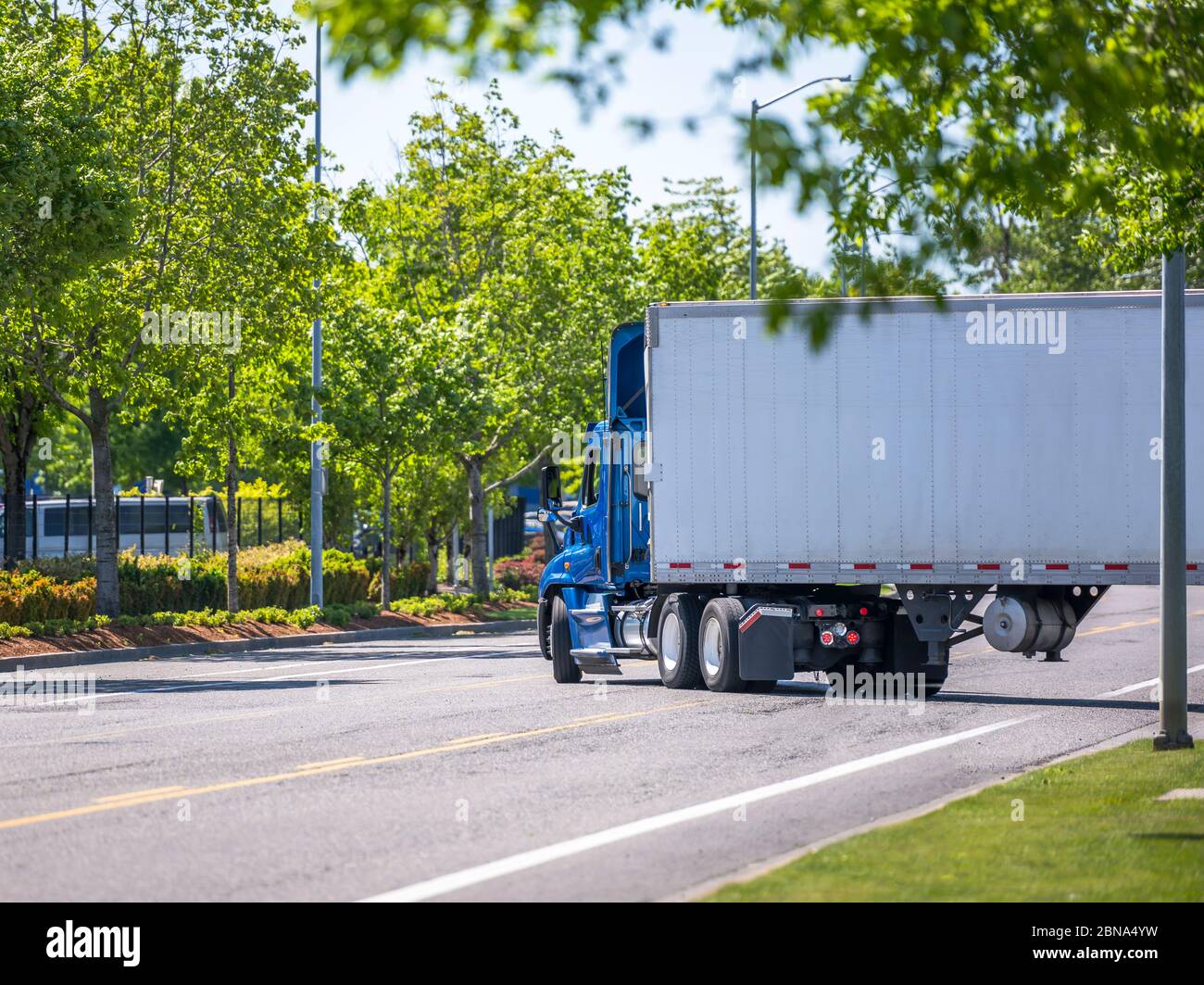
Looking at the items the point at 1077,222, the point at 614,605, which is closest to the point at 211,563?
the point at 614,605

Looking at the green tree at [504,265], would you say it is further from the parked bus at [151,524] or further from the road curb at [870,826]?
the road curb at [870,826]

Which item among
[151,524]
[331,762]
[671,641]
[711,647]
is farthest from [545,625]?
[151,524]

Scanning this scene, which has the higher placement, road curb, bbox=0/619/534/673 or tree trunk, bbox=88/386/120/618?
tree trunk, bbox=88/386/120/618

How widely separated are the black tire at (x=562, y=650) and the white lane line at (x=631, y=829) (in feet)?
23.2

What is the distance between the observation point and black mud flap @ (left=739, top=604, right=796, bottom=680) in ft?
58.7

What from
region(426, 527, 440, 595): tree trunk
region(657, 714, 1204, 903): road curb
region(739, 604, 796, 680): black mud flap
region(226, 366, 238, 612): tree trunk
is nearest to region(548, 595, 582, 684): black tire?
region(739, 604, 796, 680): black mud flap

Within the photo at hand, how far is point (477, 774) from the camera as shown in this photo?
1241 centimetres

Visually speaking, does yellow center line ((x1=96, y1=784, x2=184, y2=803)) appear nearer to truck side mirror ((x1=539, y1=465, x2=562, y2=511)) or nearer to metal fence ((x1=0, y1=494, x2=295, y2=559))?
truck side mirror ((x1=539, y1=465, x2=562, y2=511))

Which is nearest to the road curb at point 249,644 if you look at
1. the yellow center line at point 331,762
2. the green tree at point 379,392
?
the green tree at point 379,392

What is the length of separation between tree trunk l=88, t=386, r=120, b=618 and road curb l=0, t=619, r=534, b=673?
203 centimetres

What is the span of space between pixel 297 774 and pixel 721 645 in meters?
6.98

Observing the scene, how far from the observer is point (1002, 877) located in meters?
8.09

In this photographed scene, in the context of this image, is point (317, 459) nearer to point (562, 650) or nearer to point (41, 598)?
point (41, 598)

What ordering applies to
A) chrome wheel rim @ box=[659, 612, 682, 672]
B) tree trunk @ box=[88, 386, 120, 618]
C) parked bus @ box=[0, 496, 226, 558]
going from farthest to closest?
parked bus @ box=[0, 496, 226, 558] → tree trunk @ box=[88, 386, 120, 618] → chrome wheel rim @ box=[659, 612, 682, 672]
